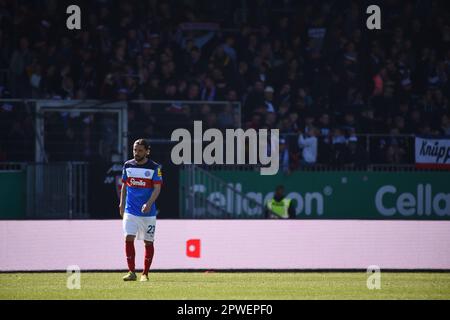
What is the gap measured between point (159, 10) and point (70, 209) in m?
6.61

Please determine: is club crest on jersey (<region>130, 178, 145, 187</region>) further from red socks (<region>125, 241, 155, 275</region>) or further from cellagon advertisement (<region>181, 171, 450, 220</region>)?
cellagon advertisement (<region>181, 171, 450, 220</region>)

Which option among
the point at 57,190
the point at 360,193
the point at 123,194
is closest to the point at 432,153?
the point at 360,193

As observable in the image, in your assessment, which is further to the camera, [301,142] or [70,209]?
[301,142]

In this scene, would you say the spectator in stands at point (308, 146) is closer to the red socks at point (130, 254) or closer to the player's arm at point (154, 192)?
the player's arm at point (154, 192)

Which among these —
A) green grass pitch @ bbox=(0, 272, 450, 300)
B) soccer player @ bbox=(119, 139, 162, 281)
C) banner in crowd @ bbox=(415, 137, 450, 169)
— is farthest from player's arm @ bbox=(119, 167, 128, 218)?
banner in crowd @ bbox=(415, 137, 450, 169)

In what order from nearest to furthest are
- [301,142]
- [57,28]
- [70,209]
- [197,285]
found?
[197,285] → [70,209] → [301,142] → [57,28]

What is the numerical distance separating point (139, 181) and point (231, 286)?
198 cm

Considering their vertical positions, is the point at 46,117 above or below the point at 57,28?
below

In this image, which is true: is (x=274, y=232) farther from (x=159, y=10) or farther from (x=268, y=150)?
(x=159, y=10)

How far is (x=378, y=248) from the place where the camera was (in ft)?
52.3

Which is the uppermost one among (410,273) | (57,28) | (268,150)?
(57,28)

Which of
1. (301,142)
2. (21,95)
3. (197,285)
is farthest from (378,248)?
(21,95)

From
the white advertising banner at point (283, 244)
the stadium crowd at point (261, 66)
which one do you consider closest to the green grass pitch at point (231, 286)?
the white advertising banner at point (283, 244)

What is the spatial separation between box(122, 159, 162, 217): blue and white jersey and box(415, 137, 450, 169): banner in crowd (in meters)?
9.76
